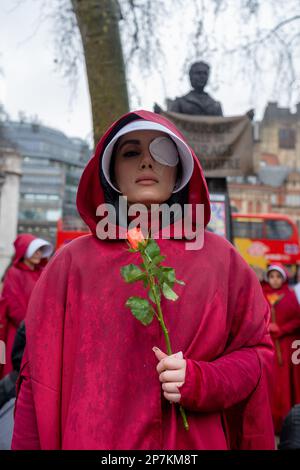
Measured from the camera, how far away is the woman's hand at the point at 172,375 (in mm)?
1404

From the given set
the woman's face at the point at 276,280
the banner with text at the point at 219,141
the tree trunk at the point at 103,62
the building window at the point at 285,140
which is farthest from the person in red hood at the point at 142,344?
the building window at the point at 285,140

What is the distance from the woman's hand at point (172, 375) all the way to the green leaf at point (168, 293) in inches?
6.3

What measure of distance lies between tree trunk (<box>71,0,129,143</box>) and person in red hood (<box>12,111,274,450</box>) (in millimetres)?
3430

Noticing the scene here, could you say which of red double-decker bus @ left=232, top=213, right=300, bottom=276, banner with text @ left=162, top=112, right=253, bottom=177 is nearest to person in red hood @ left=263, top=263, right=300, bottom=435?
banner with text @ left=162, top=112, right=253, bottom=177

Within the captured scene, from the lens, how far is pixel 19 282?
5250mm

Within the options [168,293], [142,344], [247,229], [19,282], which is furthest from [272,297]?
[247,229]

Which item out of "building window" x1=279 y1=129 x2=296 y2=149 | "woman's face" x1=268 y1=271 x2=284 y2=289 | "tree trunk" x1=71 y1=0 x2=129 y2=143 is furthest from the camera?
"building window" x1=279 y1=129 x2=296 y2=149

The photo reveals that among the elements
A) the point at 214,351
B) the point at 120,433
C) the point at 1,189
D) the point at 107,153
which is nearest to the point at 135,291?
the point at 214,351

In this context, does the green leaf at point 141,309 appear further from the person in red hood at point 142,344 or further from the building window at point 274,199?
the building window at point 274,199

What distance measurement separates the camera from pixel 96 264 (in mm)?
1647

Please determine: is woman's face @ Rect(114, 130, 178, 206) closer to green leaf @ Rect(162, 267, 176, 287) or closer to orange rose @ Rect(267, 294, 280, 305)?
green leaf @ Rect(162, 267, 176, 287)

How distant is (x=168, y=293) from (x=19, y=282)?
161 inches

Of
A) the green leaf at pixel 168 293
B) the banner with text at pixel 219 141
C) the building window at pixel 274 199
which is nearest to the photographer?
the green leaf at pixel 168 293

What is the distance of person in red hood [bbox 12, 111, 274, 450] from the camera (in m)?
1.46
